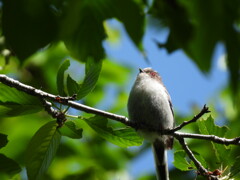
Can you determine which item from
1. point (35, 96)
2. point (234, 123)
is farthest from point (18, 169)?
point (234, 123)

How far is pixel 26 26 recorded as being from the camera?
1058 mm

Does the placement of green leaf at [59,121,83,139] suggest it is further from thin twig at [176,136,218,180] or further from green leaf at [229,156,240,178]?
green leaf at [229,156,240,178]

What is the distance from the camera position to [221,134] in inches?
139

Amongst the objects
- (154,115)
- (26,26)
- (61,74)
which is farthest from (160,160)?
(26,26)

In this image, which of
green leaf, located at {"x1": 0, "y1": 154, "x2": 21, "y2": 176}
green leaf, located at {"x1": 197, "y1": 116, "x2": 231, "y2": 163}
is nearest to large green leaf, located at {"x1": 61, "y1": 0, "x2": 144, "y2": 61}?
green leaf, located at {"x1": 0, "y1": 154, "x2": 21, "y2": 176}

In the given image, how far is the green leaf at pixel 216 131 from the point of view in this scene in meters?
3.49

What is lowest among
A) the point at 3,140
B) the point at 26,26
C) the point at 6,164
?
the point at 26,26

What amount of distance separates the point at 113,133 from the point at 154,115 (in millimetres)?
1428

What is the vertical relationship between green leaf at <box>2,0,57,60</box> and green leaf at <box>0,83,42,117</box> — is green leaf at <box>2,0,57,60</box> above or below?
below

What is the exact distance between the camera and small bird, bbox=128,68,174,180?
4.81m

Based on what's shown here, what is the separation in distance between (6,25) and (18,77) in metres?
5.82

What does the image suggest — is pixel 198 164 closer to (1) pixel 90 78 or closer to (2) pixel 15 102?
(1) pixel 90 78

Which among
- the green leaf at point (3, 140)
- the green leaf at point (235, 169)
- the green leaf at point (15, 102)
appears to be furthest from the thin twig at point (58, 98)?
the green leaf at point (235, 169)

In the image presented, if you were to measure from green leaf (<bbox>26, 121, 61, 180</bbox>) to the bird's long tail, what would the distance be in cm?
197
